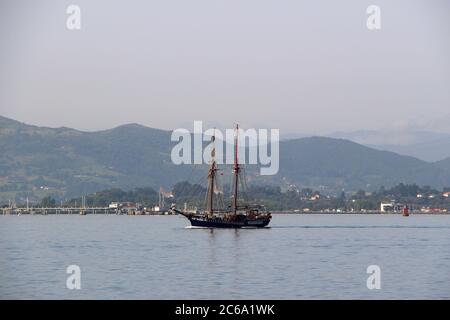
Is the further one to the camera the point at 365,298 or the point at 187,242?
the point at 187,242

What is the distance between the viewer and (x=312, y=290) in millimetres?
77562

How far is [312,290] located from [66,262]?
119 feet

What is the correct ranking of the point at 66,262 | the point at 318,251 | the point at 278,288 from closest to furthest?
the point at 278,288
the point at 66,262
the point at 318,251

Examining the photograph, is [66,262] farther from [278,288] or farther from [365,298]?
[365,298]

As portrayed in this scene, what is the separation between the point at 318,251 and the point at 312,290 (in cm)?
4677
